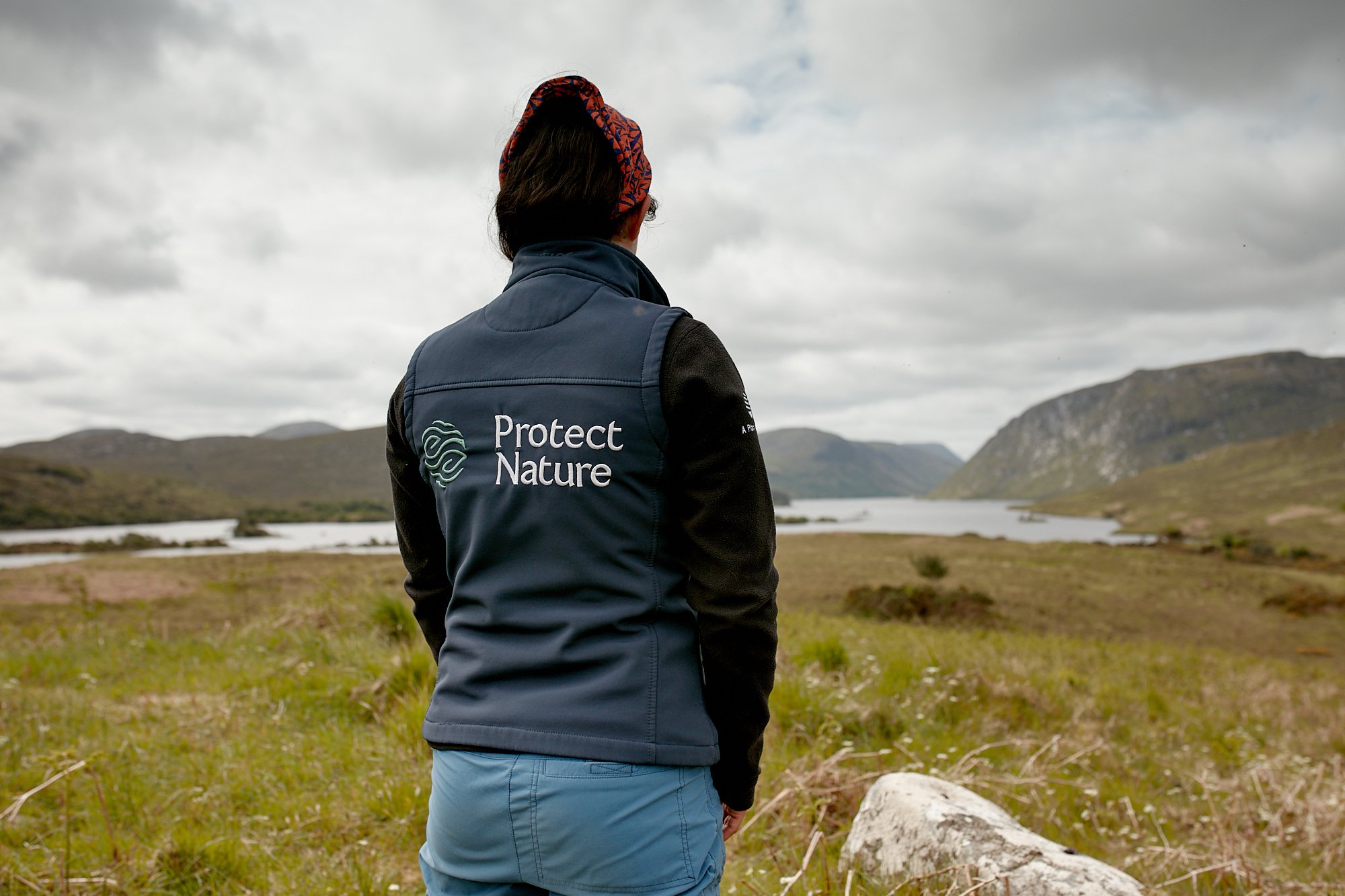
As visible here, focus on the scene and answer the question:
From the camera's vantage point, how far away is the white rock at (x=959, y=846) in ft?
8.39

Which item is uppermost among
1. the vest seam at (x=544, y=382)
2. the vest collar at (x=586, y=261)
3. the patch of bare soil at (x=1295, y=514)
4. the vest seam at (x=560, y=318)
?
the vest collar at (x=586, y=261)

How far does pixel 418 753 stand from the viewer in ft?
13.9

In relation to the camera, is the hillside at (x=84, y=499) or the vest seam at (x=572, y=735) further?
the hillside at (x=84, y=499)

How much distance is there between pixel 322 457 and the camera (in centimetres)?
13950

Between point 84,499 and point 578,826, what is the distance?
3242 inches

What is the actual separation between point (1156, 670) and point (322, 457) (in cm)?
14666

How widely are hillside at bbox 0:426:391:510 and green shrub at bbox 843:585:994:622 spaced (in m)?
96.1

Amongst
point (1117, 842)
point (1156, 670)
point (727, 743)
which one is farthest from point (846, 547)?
point (727, 743)

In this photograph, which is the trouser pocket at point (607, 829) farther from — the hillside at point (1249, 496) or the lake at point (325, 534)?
the hillside at point (1249, 496)

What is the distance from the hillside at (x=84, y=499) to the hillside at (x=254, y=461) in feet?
74.6

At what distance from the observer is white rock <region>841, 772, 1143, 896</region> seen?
2.56m

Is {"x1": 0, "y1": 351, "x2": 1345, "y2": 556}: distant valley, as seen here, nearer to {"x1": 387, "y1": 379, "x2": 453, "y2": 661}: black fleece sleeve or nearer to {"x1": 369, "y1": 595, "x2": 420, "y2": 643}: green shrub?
{"x1": 369, "y1": 595, "x2": 420, "y2": 643}: green shrub

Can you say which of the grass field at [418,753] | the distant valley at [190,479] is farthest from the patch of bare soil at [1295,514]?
the grass field at [418,753]

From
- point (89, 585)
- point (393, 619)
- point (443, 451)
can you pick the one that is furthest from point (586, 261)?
point (89, 585)
